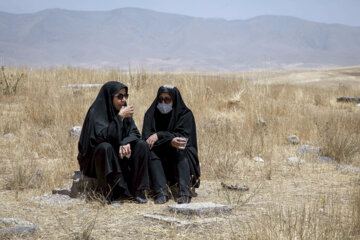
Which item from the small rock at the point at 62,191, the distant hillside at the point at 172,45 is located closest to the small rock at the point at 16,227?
the small rock at the point at 62,191

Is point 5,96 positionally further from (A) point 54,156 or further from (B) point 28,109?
(A) point 54,156

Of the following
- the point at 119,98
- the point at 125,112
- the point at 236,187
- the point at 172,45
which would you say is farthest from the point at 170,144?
the point at 172,45

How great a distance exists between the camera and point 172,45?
161250 mm

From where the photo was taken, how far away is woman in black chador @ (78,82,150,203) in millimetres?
4695

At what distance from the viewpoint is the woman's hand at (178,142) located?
485cm

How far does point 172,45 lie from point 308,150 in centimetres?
15624

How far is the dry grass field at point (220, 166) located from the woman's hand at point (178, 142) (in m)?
0.63

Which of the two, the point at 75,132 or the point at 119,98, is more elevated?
the point at 119,98

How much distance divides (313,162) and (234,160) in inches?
46.4

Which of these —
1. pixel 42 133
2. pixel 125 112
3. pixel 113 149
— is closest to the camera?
pixel 113 149

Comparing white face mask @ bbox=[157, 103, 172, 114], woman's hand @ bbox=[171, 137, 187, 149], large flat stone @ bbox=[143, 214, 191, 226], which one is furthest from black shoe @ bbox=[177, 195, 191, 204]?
white face mask @ bbox=[157, 103, 172, 114]

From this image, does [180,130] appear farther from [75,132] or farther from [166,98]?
[75,132]

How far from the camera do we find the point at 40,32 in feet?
536

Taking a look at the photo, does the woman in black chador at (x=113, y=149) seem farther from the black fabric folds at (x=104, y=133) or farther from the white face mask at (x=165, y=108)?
the white face mask at (x=165, y=108)
